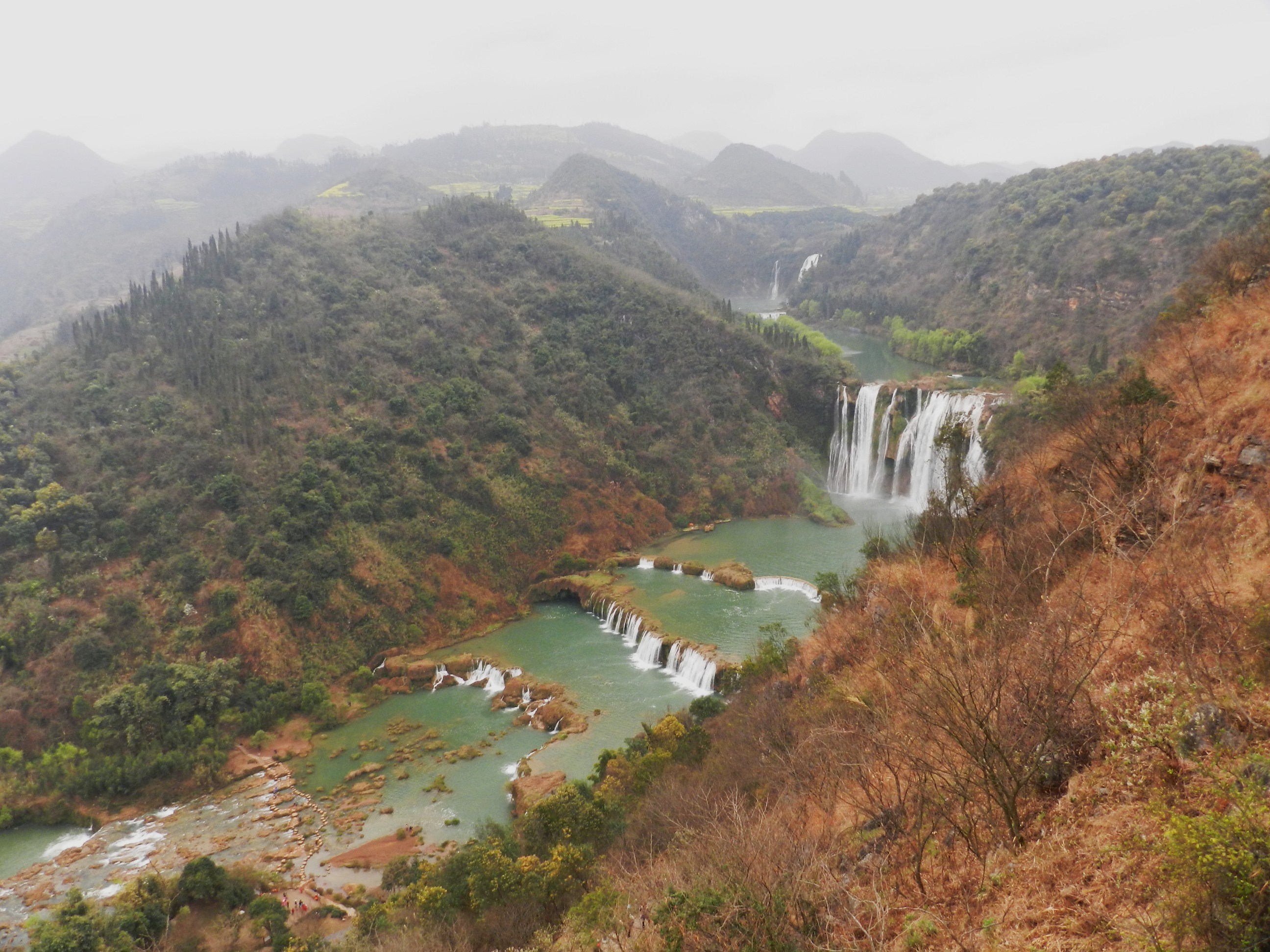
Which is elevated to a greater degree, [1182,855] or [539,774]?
[1182,855]

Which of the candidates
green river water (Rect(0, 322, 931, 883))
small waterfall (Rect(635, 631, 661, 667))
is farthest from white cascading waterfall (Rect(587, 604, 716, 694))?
green river water (Rect(0, 322, 931, 883))

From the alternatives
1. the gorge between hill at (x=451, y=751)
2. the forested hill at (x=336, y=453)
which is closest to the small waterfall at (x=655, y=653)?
the gorge between hill at (x=451, y=751)

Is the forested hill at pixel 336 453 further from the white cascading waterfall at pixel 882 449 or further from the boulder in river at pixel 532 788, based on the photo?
the boulder in river at pixel 532 788

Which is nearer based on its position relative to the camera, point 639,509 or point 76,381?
point 76,381

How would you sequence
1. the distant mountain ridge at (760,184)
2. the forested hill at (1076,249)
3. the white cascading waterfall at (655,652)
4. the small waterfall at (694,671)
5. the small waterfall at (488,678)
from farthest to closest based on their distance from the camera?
the distant mountain ridge at (760,184), the forested hill at (1076,249), the small waterfall at (488,678), the white cascading waterfall at (655,652), the small waterfall at (694,671)

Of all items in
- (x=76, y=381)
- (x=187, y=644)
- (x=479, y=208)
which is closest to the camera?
(x=187, y=644)

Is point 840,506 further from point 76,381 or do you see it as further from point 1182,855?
point 76,381

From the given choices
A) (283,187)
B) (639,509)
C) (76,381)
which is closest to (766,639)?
(639,509)

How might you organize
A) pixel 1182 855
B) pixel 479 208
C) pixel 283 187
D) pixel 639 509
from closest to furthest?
pixel 1182 855 → pixel 639 509 → pixel 479 208 → pixel 283 187
